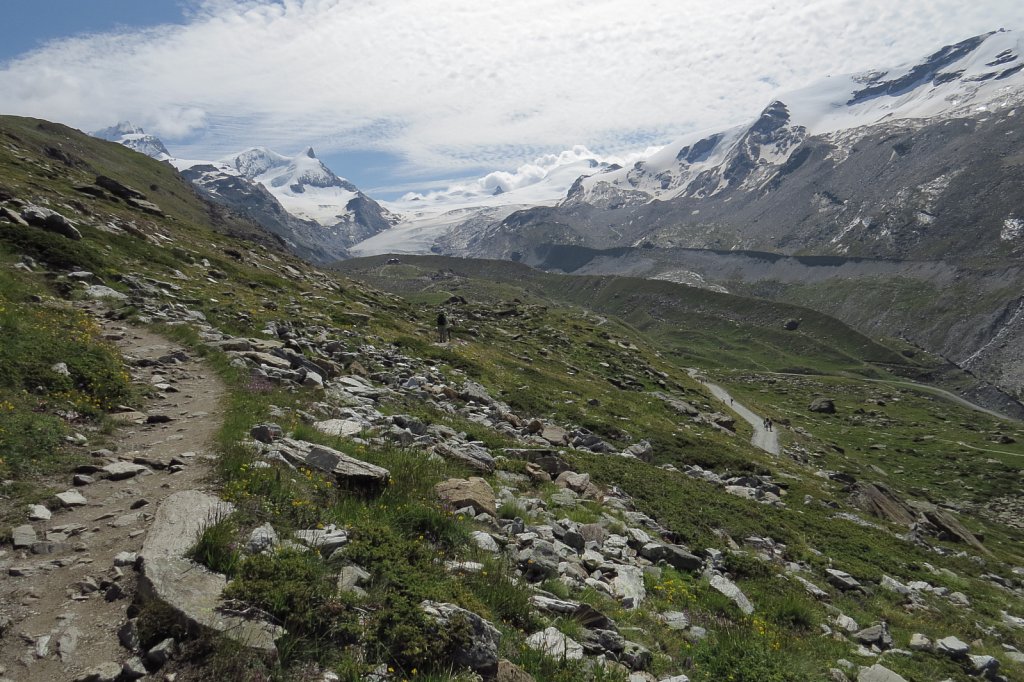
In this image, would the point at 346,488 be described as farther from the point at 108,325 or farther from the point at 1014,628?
the point at 1014,628

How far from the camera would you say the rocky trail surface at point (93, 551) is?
18.3ft

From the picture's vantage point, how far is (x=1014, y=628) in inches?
698

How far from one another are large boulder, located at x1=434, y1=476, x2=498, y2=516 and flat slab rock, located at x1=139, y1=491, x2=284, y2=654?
5.12m

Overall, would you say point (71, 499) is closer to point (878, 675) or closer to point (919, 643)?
point (878, 675)

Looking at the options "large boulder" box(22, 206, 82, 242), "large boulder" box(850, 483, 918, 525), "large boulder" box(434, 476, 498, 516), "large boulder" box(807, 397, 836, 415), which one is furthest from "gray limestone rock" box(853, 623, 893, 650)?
"large boulder" box(807, 397, 836, 415)

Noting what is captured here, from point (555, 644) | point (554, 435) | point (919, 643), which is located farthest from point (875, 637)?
point (554, 435)

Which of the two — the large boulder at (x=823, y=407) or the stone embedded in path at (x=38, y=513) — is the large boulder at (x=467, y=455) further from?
the large boulder at (x=823, y=407)

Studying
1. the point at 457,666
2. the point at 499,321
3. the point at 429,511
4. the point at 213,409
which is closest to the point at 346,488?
the point at 429,511

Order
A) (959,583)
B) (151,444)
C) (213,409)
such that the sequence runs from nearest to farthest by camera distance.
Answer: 1. (151,444)
2. (213,409)
3. (959,583)

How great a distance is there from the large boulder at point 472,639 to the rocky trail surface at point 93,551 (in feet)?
10.8

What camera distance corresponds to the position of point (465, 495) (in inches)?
494

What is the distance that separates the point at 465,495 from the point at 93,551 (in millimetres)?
7088

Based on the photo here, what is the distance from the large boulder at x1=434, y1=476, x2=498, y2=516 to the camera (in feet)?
40.2

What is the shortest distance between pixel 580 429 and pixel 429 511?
2174 cm
